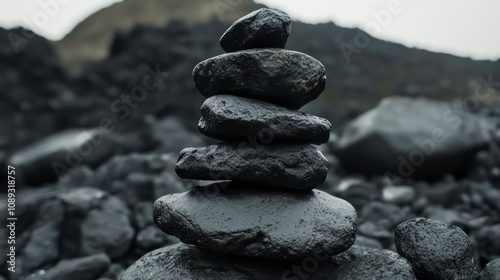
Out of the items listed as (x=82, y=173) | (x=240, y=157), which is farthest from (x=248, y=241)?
(x=82, y=173)

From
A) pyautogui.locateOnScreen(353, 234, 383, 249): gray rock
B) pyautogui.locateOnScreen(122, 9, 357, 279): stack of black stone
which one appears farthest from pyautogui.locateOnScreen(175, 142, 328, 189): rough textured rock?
pyautogui.locateOnScreen(353, 234, 383, 249): gray rock

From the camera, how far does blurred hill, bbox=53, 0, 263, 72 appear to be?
2447 centimetres

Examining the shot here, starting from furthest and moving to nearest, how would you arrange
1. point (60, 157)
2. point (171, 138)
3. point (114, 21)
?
point (114, 21) < point (171, 138) < point (60, 157)

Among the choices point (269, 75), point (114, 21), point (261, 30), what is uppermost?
point (261, 30)

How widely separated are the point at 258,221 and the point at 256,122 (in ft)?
2.87

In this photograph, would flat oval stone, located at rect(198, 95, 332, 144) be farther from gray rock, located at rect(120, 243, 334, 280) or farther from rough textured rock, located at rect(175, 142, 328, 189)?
gray rock, located at rect(120, 243, 334, 280)

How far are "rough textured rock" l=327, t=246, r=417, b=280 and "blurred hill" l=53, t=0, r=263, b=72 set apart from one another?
20578mm

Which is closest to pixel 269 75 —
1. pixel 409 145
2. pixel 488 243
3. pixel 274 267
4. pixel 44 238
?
pixel 274 267

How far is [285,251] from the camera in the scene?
3754mm

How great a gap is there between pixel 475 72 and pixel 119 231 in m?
23.0

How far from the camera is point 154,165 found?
395 inches

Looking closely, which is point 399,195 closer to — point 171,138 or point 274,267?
point 274,267

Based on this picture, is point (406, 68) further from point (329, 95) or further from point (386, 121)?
point (386, 121)

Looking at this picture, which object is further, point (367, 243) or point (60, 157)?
point (60, 157)
